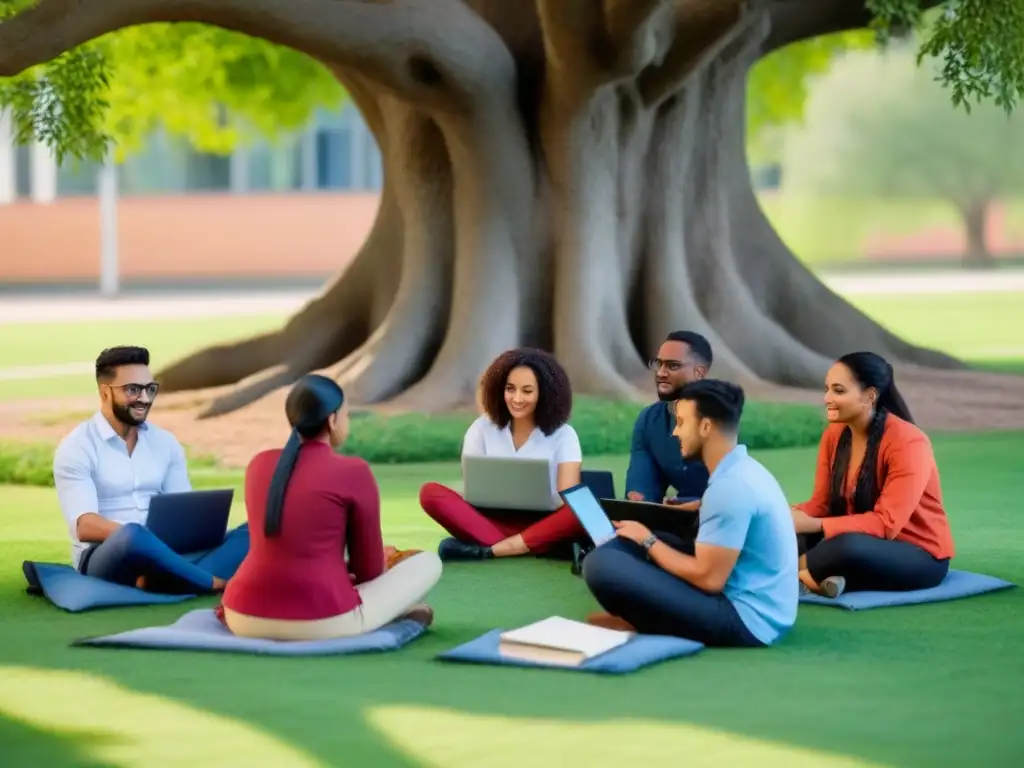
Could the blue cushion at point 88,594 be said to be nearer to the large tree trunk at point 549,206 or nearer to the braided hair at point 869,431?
the braided hair at point 869,431

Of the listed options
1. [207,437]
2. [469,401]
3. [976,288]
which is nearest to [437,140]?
[469,401]

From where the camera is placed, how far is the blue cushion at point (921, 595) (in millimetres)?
8133

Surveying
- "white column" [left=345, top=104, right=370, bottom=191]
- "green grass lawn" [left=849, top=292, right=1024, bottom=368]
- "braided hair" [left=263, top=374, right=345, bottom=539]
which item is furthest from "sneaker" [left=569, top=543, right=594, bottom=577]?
"white column" [left=345, top=104, right=370, bottom=191]

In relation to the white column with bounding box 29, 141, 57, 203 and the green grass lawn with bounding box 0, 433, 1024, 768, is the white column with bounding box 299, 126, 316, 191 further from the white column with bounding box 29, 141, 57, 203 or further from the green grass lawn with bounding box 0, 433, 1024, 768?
the green grass lawn with bounding box 0, 433, 1024, 768

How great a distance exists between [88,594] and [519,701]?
250cm

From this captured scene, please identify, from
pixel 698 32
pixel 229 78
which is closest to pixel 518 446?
pixel 698 32

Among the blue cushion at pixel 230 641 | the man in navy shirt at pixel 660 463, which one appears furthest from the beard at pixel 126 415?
the man in navy shirt at pixel 660 463

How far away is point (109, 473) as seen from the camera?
838 centimetres

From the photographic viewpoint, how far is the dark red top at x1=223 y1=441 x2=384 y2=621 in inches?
273

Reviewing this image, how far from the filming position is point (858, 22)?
671 inches

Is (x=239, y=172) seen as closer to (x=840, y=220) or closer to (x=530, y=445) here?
(x=840, y=220)

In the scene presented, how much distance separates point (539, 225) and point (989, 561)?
799cm

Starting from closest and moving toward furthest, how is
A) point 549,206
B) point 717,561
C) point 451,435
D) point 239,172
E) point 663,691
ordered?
point 663,691 → point 717,561 → point 451,435 → point 549,206 → point 239,172

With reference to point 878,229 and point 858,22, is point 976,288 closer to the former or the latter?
point 878,229
